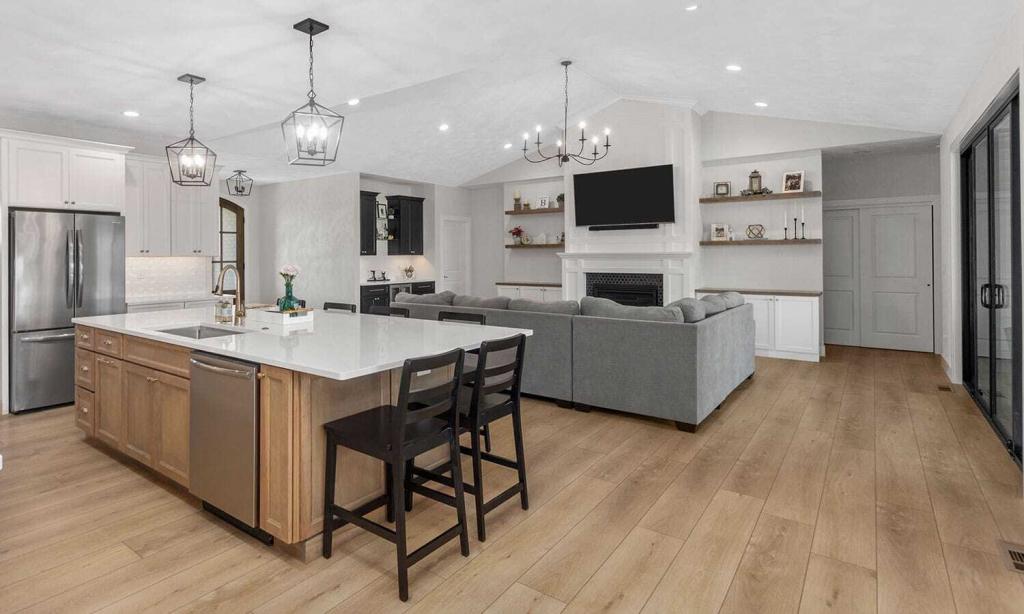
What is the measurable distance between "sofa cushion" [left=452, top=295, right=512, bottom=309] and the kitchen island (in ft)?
4.62

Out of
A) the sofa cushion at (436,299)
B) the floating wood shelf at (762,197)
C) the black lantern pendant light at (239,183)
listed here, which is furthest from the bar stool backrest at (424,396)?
the black lantern pendant light at (239,183)

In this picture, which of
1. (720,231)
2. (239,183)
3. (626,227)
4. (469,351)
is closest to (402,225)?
(239,183)

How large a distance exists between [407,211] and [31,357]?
5.82 m

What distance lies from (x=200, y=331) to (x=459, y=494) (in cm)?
217

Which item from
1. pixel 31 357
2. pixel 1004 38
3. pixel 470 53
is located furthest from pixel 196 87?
pixel 1004 38

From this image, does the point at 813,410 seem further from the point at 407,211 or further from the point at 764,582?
the point at 407,211

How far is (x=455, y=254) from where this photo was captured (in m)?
10.5

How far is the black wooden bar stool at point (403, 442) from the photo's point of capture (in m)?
2.17

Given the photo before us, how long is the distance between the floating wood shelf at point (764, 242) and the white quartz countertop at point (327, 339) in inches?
215

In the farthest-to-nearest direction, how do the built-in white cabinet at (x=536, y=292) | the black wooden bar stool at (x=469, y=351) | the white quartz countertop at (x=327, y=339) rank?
the built-in white cabinet at (x=536, y=292), the black wooden bar stool at (x=469, y=351), the white quartz countertop at (x=327, y=339)

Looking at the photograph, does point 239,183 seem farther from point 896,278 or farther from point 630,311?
point 896,278

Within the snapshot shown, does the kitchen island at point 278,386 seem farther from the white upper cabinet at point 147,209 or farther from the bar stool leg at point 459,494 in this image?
the white upper cabinet at point 147,209

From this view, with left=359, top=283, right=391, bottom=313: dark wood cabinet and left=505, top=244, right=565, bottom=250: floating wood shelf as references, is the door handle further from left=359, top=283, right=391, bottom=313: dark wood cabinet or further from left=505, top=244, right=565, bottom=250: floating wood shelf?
left=505, top=244, right=565, bottom=250: floating wood shelf

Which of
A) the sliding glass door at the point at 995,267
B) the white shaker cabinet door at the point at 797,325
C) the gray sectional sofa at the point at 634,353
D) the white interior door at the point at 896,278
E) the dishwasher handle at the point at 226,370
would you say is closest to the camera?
the dishwasher handle at the point at 226,370
